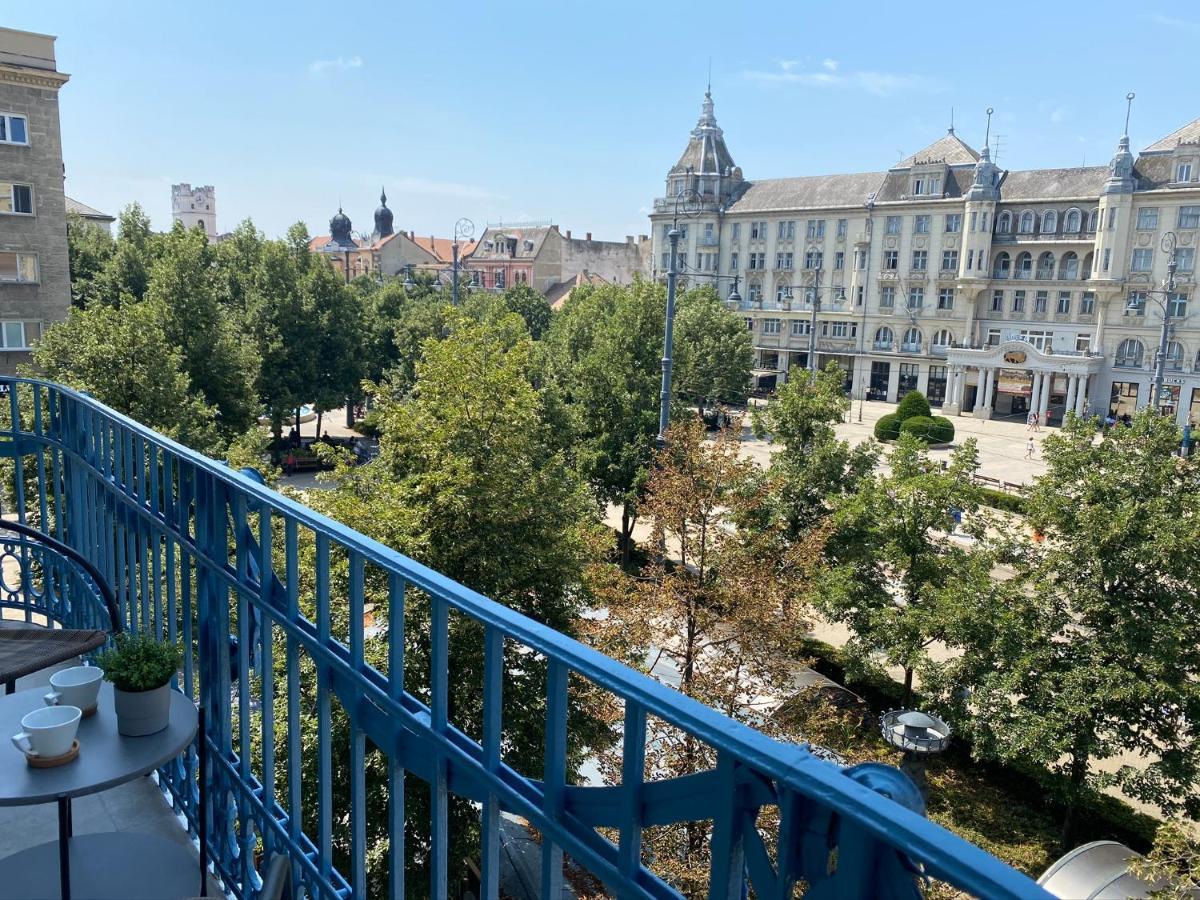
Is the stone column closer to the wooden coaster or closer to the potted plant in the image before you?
the potted plant

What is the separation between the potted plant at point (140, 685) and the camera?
3.35 metres

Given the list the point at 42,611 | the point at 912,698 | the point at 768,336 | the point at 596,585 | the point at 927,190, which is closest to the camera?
the point at 42,611

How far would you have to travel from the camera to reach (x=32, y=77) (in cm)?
2752

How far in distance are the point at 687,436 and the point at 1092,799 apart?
889 cm

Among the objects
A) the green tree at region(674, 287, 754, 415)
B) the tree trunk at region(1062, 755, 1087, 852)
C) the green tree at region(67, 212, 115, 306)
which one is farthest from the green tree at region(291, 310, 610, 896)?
the green tree at region(674, 287, 754, 415)

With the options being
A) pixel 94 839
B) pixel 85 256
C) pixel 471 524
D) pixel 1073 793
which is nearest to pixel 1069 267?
pixel 1073 793

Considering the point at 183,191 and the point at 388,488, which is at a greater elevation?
the point at 183,191

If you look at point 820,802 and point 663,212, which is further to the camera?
point 663,212

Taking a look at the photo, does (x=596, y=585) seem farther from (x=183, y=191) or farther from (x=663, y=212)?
(x=183, y=191)

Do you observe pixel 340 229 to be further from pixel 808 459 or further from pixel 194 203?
pixel 808 459

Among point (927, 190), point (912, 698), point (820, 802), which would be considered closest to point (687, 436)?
point (912, 698)

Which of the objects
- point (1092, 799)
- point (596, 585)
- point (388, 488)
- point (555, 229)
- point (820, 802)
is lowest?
point (1092, 799)

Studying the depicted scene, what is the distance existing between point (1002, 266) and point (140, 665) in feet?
212

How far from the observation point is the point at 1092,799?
15195 mm
